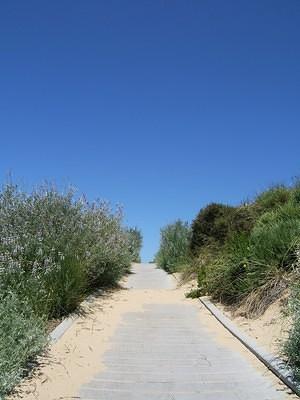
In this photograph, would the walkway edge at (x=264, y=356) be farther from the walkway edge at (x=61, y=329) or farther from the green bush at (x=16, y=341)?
the green bush at (x=16, y=341)

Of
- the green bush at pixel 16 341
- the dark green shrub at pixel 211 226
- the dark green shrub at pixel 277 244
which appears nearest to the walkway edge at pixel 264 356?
the dark green shrub at pixel 277 244

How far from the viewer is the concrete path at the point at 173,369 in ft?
21.6

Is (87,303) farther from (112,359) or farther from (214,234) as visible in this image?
(214,234)

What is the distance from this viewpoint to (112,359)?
8250 millimetres

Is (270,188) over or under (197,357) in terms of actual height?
over

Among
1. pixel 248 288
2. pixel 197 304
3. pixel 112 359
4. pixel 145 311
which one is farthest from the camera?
pixel 197 304

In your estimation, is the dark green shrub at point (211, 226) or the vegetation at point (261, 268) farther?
the dark green shrub at point (211, 226)

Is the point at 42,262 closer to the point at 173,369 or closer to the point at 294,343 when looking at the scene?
the point at 173,369

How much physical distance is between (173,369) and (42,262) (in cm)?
450

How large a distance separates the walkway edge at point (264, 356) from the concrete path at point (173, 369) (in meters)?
0.16

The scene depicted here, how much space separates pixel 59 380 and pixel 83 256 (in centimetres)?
668

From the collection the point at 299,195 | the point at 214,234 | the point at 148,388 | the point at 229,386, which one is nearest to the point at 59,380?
the point at 148,388

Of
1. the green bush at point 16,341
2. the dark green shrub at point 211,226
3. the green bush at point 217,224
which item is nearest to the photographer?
the green bush at point 16,341

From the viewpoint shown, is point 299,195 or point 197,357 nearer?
point 197,357
